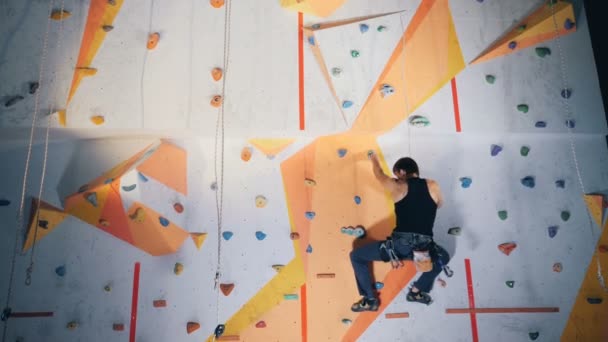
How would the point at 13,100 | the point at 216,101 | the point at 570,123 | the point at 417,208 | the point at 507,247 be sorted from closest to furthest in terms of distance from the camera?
the point at 417,208 < the point at 13,100 < the point at 216,101 < the point at 507,247 < the point at 570,123

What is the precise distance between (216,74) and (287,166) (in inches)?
38.4

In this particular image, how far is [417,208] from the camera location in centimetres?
278

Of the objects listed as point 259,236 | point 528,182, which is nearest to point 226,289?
point 259,236

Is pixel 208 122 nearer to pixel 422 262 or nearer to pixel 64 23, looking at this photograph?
pixel 64 23

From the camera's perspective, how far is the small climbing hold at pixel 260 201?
3.35m

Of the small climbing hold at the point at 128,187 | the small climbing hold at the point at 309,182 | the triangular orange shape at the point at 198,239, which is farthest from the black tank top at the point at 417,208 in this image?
the small climbing hold at the point at 128,187

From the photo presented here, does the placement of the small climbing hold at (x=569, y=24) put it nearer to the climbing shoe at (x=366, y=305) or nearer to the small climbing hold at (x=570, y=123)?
the small climbing hold at (x=570, y=123)

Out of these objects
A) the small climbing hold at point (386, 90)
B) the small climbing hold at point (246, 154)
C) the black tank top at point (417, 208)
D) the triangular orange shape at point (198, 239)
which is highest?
the small climbing hold at point (386, 90)

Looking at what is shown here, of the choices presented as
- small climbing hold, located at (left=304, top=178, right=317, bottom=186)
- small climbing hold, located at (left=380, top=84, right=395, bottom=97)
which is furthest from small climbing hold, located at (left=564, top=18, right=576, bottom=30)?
small climbing hold, located at (left=304, top=178, right=317, bottom=186)

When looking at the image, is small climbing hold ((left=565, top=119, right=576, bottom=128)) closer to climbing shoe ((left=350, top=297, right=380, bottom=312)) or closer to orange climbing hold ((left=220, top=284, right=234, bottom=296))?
climbing shoe ((left=350, top=297, right=380, bottom=312))

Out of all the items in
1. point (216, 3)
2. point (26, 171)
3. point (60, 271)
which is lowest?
point (60, 271)

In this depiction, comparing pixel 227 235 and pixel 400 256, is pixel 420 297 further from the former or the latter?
pixel 227 235

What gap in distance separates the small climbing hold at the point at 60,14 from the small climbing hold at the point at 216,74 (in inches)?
51.3

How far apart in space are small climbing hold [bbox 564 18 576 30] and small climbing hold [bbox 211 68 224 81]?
3.13 meters
